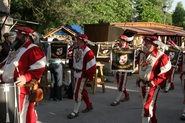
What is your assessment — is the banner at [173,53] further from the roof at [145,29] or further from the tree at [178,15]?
the tree at [178,15]

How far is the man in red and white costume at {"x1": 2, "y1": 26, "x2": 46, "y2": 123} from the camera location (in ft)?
16.2

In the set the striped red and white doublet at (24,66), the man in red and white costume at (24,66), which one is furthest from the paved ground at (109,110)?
the striped red and white doublet at (24,66)

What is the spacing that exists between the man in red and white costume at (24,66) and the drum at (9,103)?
301 millimetres

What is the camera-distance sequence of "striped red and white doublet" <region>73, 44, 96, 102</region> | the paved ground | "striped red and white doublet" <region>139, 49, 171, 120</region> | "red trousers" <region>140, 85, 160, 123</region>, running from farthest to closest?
"striped red and white doublet" <region>73, 44, 96, 102</region> → the paved ground → "red trousers" <region>140, 85, 160, 123</region> → "striped red and white doublet" <region>139, 49, 171, 120</region>

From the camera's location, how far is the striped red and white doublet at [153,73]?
18.3ft

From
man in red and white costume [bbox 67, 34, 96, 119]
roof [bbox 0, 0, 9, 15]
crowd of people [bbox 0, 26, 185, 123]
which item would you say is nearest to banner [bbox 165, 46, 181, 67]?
→ crowd of people [bbox 0, 26, 185, 123]

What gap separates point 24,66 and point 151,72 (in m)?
2.16

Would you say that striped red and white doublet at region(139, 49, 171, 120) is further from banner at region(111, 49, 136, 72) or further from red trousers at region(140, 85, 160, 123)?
banner at region(111, 49, 136, 72)

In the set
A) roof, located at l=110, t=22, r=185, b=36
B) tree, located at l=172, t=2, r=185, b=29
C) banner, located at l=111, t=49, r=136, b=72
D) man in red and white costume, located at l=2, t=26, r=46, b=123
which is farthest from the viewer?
tree, located at l=172, t=2, r=185, b=29

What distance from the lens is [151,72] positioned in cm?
568

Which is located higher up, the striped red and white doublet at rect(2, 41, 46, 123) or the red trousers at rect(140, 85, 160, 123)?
the striped red and white doublet at rect(2, 41, 46, 123)

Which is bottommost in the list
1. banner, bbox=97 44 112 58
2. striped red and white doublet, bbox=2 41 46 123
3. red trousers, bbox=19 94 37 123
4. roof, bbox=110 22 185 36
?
red trousers, bbox=19 94 37 123

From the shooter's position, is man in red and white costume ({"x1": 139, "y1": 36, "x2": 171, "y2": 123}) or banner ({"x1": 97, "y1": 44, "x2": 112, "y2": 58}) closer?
man in red and white costume ({"x1": 139, "y1": 36, "x2": 171, "y2": 123})

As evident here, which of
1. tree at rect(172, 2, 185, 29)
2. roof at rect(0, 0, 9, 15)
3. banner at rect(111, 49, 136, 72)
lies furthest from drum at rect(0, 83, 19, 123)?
tree at rect(172, 2, 185, 29)
